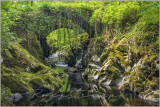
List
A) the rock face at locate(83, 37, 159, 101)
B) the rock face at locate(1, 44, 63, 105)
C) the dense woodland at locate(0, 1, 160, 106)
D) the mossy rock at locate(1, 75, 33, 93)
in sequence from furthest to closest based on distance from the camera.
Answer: the rock face at locate(83, 37, 159, 101) → the rock face at locate(1, 44, 63, 105) → the mossy rock at locate(1, 75, 33, 93) → the dense woodland at locate(0, 1, 160, 106)

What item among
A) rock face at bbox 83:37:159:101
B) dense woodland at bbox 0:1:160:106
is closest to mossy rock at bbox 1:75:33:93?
dense woodland at bbox 0:1:160:106

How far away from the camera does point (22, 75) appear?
10.0 m

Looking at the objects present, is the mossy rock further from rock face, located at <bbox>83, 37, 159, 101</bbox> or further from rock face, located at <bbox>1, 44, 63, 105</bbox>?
rock face, located at <bbox>83, 37, 159, 101</bbox>

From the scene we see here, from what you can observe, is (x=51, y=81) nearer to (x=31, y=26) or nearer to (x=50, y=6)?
(x=31, y=26)

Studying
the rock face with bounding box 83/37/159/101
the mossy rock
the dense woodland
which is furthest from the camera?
the rock face with bounding box 83/37/159/101

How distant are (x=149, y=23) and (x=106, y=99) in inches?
218

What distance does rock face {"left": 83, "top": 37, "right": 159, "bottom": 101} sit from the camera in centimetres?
891

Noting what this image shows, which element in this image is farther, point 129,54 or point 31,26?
point 31,26

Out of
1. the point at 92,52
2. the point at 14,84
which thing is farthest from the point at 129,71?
the point at 92,52

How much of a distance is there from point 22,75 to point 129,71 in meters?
7.18

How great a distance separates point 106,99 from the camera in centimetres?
867

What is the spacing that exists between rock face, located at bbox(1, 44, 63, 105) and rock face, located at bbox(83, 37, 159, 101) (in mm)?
4233

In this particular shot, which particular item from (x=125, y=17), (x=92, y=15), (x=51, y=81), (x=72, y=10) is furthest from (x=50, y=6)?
(x=51, y=81)

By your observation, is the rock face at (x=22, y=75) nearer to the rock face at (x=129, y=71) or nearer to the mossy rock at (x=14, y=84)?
the mossy rock at (x=14, y=84)
